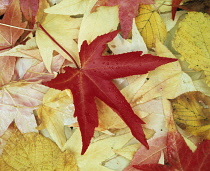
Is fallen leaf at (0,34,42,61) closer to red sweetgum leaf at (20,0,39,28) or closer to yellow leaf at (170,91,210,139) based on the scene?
red sweetgum leaf at (20,0,39,28)

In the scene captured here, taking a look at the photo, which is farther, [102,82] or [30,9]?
[30,9]

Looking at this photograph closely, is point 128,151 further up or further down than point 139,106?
further down

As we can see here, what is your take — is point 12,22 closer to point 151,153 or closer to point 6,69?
point 6,69

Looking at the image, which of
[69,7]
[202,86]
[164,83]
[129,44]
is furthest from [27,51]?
[202,86]

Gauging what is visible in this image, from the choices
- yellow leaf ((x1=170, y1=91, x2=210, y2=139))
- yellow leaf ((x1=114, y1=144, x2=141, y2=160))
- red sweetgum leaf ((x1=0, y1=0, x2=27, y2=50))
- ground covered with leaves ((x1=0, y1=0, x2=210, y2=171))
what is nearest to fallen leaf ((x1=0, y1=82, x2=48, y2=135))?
ground covered with leaves ((x1=0, y1=0, x2=210, y2=171))

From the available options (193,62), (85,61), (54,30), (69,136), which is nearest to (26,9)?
(54,30)

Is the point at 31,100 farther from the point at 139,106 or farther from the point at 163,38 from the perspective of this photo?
the point at 163,38

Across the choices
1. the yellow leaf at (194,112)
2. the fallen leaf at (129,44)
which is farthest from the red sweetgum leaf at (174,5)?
the yellow leaf at (194,112)
